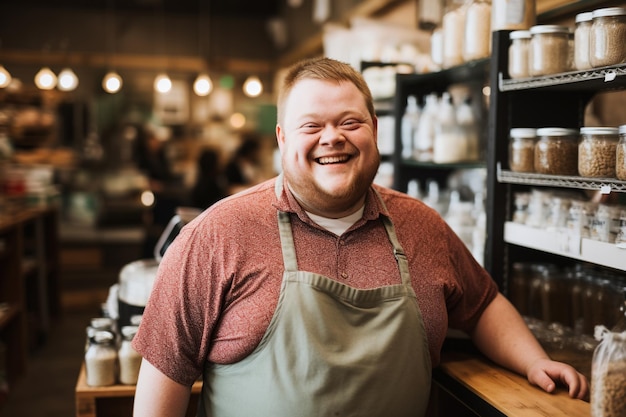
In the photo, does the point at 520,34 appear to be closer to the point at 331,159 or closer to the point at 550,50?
the point at 550,50

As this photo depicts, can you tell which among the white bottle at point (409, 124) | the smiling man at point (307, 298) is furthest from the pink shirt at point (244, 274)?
the white bottle at point (409, 124)

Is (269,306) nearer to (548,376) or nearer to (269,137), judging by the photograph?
(548,376)

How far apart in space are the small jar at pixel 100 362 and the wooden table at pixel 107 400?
23 mm

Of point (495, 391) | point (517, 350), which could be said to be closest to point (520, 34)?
point (517, 350)

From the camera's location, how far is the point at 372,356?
1841mm

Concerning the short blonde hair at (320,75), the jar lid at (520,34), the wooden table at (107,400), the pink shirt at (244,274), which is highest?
the jar lid at (520,34)

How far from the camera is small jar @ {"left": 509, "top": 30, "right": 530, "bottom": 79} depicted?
7.76 ft

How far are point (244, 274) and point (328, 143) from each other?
417 millimetres

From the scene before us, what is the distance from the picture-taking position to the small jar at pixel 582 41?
6.73ft

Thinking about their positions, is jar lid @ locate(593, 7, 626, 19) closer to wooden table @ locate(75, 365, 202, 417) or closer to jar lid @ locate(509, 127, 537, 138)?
jar lid @ locate(509, 127, 537, 138)

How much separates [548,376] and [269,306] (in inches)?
31.7

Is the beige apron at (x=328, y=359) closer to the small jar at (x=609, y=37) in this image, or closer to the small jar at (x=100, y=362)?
the small jar at (x=100, y=362)

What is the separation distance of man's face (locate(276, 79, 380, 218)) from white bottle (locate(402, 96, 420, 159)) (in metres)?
1.51

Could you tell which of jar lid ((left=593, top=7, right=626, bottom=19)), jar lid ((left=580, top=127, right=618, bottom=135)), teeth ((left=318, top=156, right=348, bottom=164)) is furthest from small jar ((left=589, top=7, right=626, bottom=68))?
teeth ((left=318, top=156, right=348, bottom=164))
